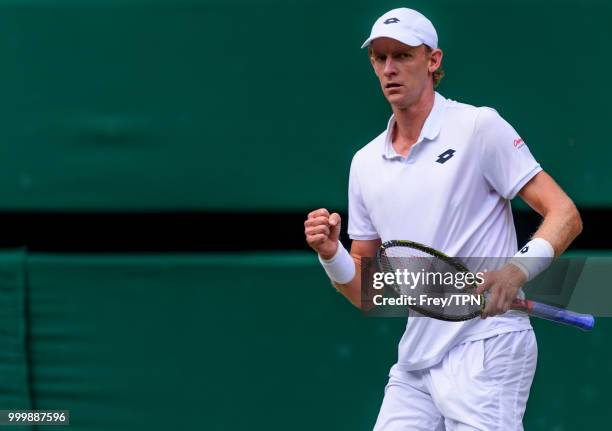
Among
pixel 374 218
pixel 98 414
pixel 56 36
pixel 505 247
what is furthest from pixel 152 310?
pixel 505 247

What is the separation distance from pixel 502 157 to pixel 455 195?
169mm

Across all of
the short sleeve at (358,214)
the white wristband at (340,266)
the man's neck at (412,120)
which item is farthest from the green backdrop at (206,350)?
the man's neck at (412,120)

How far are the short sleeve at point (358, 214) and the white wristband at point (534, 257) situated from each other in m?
0.66

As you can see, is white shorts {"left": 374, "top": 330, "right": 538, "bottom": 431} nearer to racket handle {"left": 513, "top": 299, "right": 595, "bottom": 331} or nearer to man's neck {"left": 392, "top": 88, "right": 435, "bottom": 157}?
racket handle {"left": 513, "top": 299, "right": 595, "bottom": 331}

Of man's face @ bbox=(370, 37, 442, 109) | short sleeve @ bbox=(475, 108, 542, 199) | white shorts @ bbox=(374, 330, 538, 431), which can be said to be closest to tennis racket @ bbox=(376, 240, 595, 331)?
white shorts @ bbox=(374, 330, 538, 431)

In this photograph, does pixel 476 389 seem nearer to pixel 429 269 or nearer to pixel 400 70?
pixel 429 269

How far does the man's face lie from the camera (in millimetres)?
3682

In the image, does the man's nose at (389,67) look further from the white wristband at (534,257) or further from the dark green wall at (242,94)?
the dark green wall at (242,94)

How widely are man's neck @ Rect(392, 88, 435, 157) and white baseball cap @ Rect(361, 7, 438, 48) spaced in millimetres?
162

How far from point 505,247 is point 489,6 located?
1480 mm

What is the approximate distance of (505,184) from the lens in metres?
3.55

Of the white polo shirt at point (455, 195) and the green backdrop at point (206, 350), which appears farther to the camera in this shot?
the green backdrop at point (206, 350)

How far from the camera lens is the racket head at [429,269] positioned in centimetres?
350

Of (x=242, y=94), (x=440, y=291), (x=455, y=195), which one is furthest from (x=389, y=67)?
(x=242, y=94)
